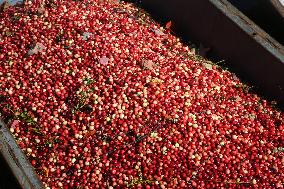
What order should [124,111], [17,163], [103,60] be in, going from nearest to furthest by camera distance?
[17,163] < [124,111] < [103,60]

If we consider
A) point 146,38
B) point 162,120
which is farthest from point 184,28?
point 162,120

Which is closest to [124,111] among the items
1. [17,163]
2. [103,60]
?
[103,60]

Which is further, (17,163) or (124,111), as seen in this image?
(124,111)

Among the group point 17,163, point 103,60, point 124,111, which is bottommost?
point 17,163

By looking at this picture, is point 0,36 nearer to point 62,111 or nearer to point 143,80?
point 62,111

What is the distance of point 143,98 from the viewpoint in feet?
14.1

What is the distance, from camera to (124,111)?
13.8 ft

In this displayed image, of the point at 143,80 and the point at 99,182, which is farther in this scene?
the point at 143,80

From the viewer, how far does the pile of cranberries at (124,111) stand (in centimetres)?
384

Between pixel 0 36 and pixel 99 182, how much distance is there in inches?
105

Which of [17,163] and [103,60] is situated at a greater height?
[103,60]

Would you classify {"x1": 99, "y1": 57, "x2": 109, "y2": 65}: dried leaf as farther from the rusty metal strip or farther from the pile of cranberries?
the rusty metal strip

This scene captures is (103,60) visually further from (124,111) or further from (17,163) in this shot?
(17,163)

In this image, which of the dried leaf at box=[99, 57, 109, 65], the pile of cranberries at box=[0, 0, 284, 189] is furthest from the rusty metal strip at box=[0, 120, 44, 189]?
the dried leaf at box=[99, 57, 109, 65]
